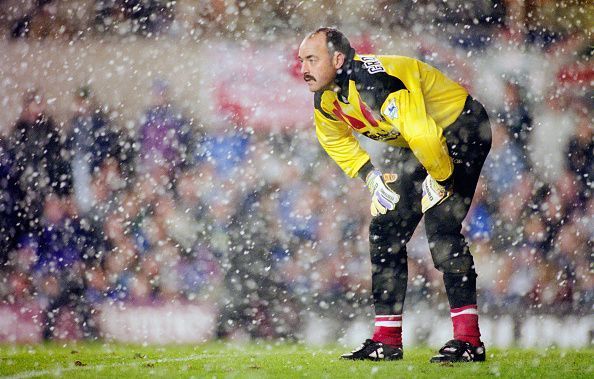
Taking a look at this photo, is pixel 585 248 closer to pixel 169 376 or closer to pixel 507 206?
pixel 507 206

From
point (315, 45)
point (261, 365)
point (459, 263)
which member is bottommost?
point (261, 365)

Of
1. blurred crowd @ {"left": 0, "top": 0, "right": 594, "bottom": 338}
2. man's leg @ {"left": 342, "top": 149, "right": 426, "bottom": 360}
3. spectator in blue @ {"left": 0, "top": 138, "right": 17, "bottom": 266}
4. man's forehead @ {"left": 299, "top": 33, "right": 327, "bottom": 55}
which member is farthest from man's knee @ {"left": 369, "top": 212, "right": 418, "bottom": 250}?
spectator in blue @ {"left": 0, "top": 138, "right": 17, "bottom": 266}

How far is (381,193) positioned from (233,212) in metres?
2.10

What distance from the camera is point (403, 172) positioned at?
10.4ft

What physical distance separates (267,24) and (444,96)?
233 centimetres

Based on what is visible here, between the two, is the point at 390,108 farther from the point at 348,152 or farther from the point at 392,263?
the point at 392,263

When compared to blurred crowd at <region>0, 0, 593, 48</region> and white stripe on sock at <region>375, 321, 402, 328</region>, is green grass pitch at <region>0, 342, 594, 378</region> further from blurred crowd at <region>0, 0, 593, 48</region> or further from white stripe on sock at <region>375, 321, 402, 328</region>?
blurred crowd at <region>0, 0, 593, 48</region>

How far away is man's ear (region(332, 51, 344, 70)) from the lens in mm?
3061

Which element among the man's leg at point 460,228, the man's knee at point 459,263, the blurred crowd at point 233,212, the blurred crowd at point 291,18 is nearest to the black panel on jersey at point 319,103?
the man's leg at point 460,228

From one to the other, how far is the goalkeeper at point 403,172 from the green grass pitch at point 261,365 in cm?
19

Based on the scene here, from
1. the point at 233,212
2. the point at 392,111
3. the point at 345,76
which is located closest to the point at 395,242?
the point at 392,111

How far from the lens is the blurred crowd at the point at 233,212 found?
4.85 metres

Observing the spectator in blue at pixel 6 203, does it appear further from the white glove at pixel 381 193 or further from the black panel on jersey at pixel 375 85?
the black panel on jersey at pixel 375 85

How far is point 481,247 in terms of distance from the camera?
493 cm
